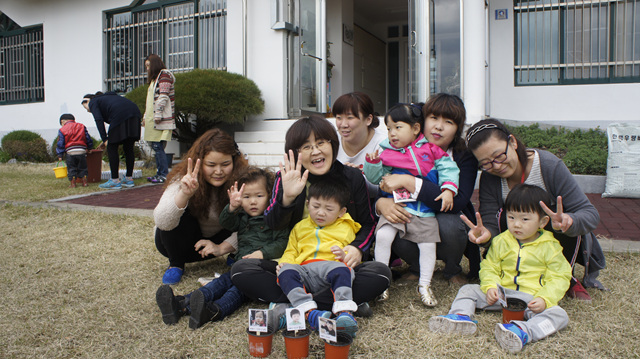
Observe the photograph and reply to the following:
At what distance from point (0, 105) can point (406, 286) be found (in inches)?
570

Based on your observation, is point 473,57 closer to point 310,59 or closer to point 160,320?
point 310,59

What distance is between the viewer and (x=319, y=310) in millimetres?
2131

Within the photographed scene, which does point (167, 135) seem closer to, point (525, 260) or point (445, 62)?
point (445, 62)

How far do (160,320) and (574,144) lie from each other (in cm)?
639

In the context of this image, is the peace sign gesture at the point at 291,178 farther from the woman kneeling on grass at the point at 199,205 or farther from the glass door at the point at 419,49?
the glass door at the point at 419,49

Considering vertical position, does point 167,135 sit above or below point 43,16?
below

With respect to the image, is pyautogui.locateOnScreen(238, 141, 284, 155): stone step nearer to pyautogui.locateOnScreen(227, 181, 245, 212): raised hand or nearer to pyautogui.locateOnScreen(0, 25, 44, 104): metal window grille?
pyautogui.locateOnScreen(227, 181, 245, 212): raised hand

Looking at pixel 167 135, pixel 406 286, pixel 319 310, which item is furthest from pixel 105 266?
pixel 167 135

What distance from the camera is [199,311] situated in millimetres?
2076

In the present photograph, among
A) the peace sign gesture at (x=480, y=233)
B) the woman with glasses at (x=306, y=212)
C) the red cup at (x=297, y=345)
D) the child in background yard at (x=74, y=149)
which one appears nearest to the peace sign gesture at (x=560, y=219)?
the peace sign gesture at (x=480, y=233)

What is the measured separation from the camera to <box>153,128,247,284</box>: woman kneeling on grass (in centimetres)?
258

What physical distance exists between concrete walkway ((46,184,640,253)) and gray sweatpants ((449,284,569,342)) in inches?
56.9

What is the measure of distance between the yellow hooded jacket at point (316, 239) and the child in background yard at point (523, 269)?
0.61m

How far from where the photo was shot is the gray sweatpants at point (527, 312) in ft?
6.25
